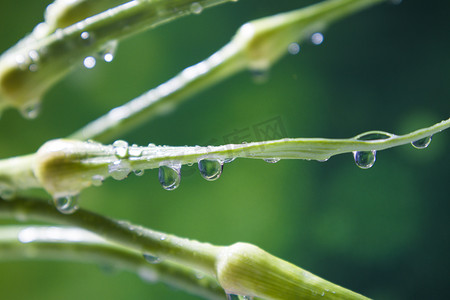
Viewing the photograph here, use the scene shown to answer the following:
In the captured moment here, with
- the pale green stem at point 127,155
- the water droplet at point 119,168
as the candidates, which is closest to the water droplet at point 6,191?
the pale green stem at point 127,155

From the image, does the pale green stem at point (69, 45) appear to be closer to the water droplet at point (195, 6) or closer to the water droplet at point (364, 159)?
the water droplet at point (195, 6)

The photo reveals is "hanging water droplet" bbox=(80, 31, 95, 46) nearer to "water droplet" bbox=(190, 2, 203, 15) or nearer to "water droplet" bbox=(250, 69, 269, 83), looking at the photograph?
"water droplet" bbox=(190, 2, 203, 15)

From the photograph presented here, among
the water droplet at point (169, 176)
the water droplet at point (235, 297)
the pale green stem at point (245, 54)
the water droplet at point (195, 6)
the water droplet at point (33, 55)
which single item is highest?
the pale green stem at point (245, 54)

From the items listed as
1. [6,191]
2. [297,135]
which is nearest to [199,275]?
[6,191]

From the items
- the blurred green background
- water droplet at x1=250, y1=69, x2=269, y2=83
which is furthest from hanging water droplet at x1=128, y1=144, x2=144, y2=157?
the blurred green background

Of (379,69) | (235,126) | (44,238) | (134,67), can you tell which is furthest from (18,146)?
(379,69)

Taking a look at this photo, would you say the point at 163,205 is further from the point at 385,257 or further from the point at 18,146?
the point at 385,257
